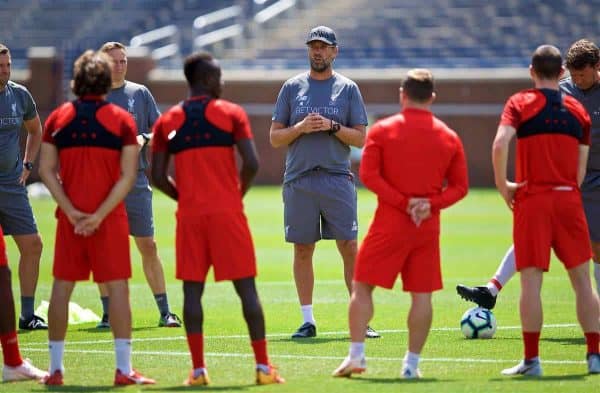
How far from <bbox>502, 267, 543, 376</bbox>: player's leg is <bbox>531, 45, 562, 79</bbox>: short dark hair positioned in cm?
136

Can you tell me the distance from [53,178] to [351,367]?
2.36 metres

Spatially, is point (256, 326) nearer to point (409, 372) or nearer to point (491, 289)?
point (409, 372)

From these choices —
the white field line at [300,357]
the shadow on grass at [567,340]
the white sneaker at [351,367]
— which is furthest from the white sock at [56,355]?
the shadow on grass at [567,340]

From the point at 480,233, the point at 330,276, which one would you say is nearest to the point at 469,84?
the point at 480,233

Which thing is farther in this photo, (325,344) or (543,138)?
(325,344)

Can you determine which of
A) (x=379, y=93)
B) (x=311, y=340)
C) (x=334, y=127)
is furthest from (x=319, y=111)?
(x=379, y=93)

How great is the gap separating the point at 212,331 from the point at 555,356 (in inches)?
130

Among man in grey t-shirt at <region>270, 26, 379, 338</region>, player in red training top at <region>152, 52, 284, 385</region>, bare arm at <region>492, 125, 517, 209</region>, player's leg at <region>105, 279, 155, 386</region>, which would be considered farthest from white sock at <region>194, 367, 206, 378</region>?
man in grey t-shirt at <region>270, 26, 379, 338</region>

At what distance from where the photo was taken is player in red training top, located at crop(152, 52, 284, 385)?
8383 mm

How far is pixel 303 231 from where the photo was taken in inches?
446

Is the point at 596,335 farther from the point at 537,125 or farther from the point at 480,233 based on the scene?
the point at 480,233

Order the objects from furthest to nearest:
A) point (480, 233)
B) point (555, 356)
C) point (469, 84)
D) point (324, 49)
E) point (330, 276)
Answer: point (469, 84)
point (480, 233)
point (330, 276)
point (324, 49)
point (555, 356)

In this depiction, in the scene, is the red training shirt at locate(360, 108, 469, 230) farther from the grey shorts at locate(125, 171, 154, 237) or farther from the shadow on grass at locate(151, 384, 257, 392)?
the grey shorts at locate(125, 171, 154, 237)

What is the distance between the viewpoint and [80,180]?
8445 mm
